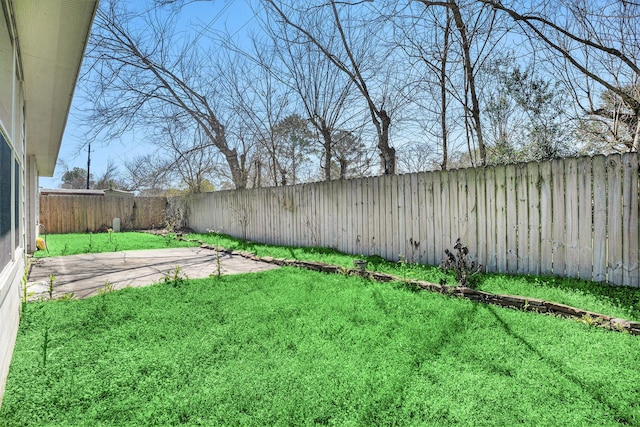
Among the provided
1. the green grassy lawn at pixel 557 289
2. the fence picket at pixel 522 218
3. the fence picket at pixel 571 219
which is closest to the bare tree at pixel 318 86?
the green grassy lawn at pixel 557 289

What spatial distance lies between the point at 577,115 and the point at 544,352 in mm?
4143

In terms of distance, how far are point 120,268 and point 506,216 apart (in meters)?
5.64

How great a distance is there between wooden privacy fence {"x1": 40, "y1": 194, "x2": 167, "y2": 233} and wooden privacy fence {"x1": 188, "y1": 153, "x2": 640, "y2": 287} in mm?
10153

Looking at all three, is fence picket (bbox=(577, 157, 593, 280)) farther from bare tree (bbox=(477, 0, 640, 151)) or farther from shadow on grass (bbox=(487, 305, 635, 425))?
shadow on grass (bbox=(487, 305, 635, 425))

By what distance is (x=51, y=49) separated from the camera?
3.04 meters

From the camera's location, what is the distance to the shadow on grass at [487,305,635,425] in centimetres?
166

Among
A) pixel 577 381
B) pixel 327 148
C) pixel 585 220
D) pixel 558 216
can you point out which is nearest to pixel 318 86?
pixel 327 148

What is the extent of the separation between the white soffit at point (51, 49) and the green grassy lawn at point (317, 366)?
2292 mm

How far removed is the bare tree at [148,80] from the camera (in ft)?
31.6

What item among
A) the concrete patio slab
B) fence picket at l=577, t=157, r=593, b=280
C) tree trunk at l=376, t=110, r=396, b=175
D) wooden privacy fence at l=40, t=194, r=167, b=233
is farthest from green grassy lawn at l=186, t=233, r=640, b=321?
wooden privacy fence at l=40, t=194, r=167, b=233

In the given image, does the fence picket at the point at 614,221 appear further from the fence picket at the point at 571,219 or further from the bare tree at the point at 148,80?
the bare tree at the point at 148,80

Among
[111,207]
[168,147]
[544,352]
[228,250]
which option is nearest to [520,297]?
[544,352]

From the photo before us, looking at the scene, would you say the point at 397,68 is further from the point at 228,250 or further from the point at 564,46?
the point at 228,250

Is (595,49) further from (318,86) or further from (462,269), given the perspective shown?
(318,86)
